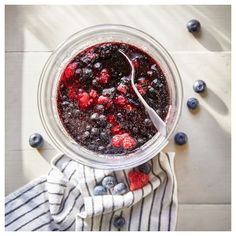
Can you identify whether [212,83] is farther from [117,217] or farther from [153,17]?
[117,217]

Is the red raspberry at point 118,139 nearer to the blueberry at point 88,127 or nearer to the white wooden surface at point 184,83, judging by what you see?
the blueberry at point 88,127

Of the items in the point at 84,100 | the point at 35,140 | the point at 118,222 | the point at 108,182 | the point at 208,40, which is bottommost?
the point at 118,222

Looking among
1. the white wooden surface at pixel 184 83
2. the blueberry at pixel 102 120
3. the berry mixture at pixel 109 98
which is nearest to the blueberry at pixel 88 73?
the berry mixture at pixel 109 98

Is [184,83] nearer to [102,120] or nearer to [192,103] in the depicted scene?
[192,103]

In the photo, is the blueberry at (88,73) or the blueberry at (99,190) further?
the blueberry at (99,190)

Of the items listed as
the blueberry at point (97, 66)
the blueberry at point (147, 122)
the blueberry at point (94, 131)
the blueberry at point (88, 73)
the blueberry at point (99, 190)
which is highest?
the blueberry at point (97, 66)

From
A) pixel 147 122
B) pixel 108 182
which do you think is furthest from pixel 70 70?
pixel 108 182
